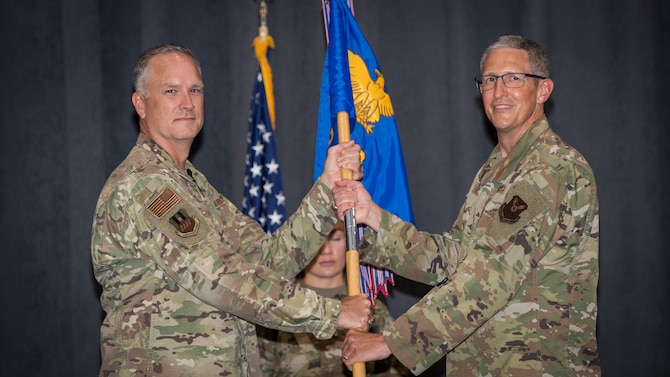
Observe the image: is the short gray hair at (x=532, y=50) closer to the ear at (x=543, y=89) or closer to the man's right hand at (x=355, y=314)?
the ear at (x=543, y=89)

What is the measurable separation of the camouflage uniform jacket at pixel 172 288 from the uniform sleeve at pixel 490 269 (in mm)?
363

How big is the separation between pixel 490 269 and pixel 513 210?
25 cm

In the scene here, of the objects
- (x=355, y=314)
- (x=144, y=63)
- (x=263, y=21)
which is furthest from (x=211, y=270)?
(x=263, y=21)

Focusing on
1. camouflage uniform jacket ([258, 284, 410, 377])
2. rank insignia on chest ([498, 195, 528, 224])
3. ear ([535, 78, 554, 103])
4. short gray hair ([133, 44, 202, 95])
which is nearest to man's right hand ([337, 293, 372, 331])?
rank insignia on chest ([498, 195, 528, 224])

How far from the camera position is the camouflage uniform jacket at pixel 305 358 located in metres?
3.47

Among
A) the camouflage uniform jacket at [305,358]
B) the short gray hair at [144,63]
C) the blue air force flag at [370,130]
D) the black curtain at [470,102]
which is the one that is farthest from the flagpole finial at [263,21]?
the camouflage uniform jacket at [305,358]

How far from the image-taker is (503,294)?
2459 mm

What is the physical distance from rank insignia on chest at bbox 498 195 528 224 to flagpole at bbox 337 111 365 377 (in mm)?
652

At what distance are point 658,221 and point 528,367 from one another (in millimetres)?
2478

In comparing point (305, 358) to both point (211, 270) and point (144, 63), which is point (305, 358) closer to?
point (211, 270)

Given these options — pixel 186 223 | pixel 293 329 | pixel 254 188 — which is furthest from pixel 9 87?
pixel 293 329

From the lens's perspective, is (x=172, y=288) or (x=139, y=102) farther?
(x=139, y=102)

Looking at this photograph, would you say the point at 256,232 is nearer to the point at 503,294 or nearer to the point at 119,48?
the point at 503,294

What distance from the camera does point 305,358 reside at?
137 inches
